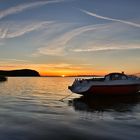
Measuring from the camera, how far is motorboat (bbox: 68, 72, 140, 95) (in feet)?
112

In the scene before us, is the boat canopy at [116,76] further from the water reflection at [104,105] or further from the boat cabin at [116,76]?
the water reflection at [104,105]

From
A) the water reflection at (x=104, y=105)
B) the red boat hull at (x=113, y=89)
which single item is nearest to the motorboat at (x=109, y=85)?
the red boat hull at (x=113, y=89)

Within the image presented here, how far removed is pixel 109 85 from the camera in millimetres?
34719

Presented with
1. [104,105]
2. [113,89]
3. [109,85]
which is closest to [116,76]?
[113,89]

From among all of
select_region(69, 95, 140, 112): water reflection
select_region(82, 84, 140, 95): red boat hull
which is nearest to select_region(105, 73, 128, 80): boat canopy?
select_region(82, 84, 140, 95): red boat hull

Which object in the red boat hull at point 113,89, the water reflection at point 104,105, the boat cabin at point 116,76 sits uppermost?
the boat cabin at point 116,76

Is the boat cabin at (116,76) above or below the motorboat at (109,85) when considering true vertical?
above

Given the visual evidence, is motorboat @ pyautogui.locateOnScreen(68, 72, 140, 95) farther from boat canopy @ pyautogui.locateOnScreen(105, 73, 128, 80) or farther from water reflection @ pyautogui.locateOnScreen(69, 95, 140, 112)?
water reflection @ pyautogui.locateOnScreen(69, 95, 140, 112)

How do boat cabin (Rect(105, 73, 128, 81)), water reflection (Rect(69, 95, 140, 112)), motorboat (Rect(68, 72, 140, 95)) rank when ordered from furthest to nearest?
1. boat cabin (Rect(105, 73, 128, 81))
2. motorboat (Rect(68, 72, 140, 95))
3. water reflection (Rect(69, 95, 140, 112))

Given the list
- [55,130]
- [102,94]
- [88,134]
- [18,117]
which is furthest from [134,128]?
[102,94]

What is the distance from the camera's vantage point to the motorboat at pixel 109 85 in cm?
3406

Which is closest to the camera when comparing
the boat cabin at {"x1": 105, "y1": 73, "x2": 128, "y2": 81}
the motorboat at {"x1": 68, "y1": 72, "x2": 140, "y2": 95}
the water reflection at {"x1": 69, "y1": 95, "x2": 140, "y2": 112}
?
the water reflection at {"x1": 69, "y1": 95, "x2": 140, "y2": 112}

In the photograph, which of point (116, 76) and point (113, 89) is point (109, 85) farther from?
point (116, 76)

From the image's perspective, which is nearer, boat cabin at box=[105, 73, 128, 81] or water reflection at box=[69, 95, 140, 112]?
water reflection at box=[69, 95, 140, 112]
